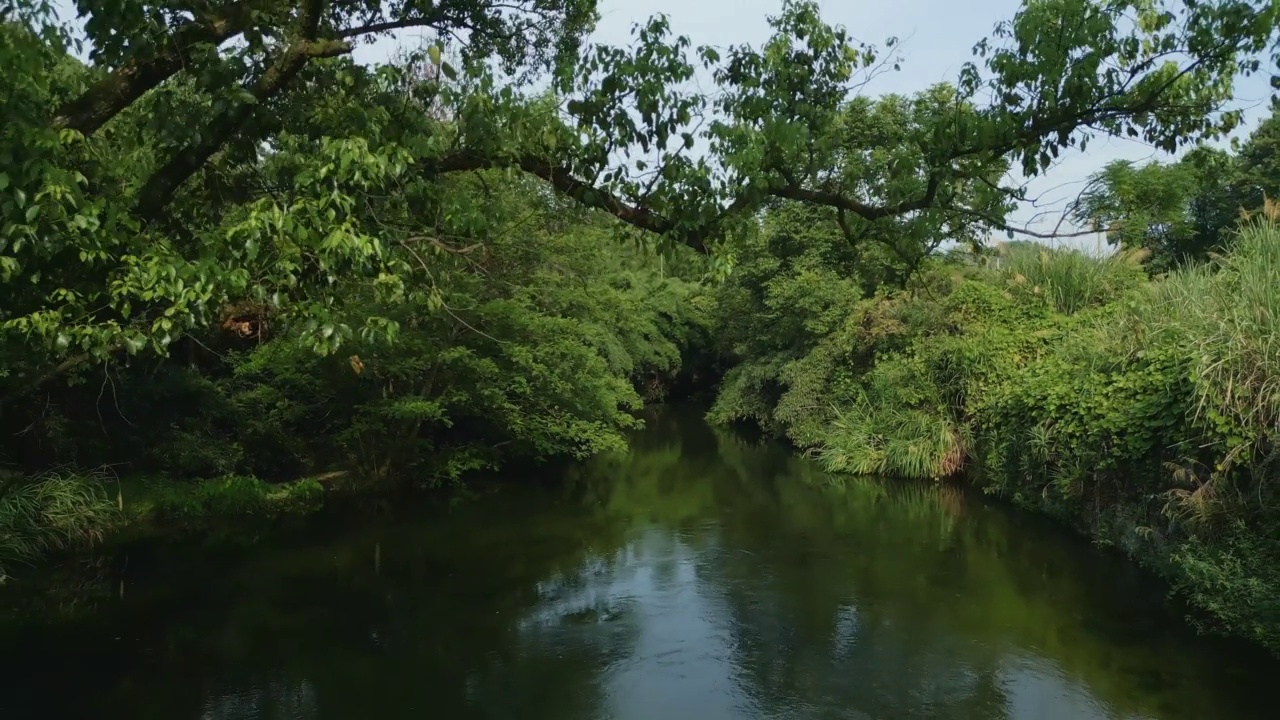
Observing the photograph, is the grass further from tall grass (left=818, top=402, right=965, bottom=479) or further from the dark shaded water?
tall grass (left=818, top=402, right=965, bottom=479)

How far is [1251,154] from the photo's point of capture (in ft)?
61.2

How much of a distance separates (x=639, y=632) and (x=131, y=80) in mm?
6197

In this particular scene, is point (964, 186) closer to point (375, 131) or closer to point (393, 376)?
point (375, 131)

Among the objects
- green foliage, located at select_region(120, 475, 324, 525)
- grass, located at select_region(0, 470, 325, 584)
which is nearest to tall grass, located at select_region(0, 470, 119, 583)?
grass, located at select_region(0, 470, 325, 584)

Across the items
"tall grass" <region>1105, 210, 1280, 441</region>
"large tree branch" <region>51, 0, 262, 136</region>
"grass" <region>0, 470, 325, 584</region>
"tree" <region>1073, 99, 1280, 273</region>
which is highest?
"tree" <region>1073, 99, 1280, 273</region>

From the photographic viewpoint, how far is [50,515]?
1030cm

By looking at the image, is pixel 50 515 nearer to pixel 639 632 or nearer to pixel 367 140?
pixel 639 632

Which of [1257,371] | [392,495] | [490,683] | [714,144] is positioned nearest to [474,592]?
[490,683]

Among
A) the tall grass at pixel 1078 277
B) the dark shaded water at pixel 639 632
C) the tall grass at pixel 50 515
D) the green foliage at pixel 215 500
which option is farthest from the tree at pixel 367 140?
the tall grass at pixel 1078 277

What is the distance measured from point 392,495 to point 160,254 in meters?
11.0

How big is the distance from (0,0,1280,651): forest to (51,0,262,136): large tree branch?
0.07 ft

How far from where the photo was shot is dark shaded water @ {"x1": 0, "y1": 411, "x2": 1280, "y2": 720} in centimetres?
686

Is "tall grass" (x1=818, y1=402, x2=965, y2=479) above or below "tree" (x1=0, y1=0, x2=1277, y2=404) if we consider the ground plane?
below

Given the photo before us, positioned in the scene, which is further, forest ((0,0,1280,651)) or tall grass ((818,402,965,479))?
tall grass ((818,402,965,479))
